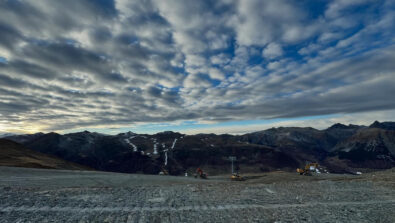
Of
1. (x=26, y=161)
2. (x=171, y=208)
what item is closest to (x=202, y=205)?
(x=171, y=208)

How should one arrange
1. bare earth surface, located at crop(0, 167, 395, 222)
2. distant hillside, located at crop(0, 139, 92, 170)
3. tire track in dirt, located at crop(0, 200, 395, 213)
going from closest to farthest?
bare earth surface, located at crop(0, 167, 395, 222) < tire track in dirt, located at crop(0, 200, 395, 213) < distant hillside, located at crop(0, 139, 92, 170)

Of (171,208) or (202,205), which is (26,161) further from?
(202,205)

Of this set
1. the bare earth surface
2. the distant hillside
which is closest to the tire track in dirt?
the bare earth surface

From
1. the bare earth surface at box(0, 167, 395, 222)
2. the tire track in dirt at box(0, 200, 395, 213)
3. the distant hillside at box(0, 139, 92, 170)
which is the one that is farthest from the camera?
the distant hillside at box(0, 139, 92, 170)

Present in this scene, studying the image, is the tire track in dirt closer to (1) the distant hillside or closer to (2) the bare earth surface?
(2) the bare earth surface

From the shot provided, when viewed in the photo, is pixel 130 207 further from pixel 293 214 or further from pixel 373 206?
pixel 373 206

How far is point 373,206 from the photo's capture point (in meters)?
12.1

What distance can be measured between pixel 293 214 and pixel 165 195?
7785 millimetres

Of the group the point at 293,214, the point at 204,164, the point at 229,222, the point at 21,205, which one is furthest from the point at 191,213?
the point at 204,164

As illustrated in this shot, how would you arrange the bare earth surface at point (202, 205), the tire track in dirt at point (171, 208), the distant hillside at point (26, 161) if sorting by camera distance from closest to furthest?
the bare earth surface at point (202, 205) < the tire track in dirt at point (171, 208) < the distant hillside at point (26, 161)

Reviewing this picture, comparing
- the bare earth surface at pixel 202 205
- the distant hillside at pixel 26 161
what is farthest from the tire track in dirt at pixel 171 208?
the distant hillside at pixel 26 161

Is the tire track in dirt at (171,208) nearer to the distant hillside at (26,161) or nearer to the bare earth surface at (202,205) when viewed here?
the bare earth surface at (202,205)

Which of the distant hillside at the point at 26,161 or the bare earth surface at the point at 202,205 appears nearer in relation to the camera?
the bare earth surface at the point at 202,205

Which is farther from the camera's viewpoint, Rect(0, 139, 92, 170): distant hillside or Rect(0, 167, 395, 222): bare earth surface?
Rect(0, 139, 92, 170): distant hillside
